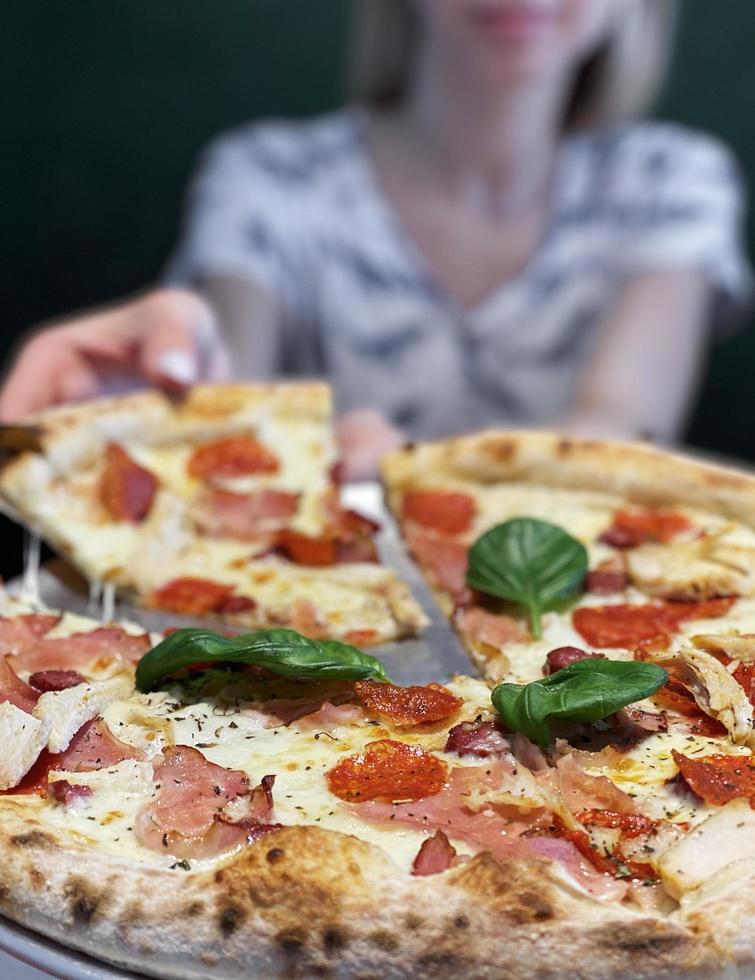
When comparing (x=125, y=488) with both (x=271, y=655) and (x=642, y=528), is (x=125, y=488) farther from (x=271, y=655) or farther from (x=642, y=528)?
(x=642, y=528)

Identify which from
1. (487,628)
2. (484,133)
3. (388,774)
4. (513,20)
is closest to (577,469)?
(487,628)

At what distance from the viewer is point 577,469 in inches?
110

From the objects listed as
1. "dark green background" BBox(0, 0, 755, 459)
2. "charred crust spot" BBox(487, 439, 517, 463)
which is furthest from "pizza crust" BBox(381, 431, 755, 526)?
"dark green background" BBox(0, 0, 755, 459)

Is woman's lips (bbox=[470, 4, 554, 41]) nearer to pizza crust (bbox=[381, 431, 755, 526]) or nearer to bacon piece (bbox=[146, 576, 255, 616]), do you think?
pizza crust (bbox=[381, 431, 755, 526])

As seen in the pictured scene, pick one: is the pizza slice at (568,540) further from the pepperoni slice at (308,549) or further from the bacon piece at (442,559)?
the pepperoni slice at (308,549)

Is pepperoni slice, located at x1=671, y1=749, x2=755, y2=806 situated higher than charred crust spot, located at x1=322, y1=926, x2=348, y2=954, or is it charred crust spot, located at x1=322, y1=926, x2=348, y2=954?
pepperoni slice, located at x1=671, y1=749, x2=755, y2=806

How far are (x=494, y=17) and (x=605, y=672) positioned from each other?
9.74ft

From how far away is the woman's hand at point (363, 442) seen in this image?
3.19m

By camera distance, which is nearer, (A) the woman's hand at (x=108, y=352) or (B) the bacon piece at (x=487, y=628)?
(B) the bacon piece at (x=487, y=628)

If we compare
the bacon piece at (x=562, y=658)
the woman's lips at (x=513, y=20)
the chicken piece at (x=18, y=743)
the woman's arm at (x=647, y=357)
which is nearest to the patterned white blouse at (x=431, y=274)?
the woman's arm at (x=647, y=357)

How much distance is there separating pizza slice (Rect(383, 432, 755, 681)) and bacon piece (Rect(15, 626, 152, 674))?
61 centimetres

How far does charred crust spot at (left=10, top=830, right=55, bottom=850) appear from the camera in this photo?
1.53 metres

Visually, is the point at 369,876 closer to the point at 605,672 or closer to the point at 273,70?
the point at 605,672

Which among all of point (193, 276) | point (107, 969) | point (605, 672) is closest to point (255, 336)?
point (193, 276)
